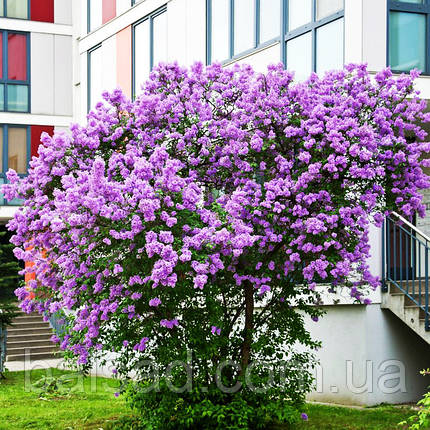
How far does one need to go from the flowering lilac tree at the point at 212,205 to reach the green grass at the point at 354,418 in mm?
696

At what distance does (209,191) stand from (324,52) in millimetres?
4101

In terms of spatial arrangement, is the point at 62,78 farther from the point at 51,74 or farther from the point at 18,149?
the point at 18,149

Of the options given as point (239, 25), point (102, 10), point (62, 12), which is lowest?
point (239, 25)

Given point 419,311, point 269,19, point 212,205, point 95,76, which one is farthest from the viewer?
point 95,76

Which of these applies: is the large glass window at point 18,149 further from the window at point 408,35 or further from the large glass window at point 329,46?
the window at point 408,35

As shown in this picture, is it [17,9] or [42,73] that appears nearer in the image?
[42,73]

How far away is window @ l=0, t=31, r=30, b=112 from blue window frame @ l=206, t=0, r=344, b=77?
474 inches

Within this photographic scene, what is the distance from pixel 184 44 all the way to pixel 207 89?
745 centimetres

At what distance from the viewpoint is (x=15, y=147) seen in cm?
2683

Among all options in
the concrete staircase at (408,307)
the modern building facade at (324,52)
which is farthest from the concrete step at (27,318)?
the concrete staircase at (408,307)

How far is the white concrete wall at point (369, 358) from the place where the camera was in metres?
12.5

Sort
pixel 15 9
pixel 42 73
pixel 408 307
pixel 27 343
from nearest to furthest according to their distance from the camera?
1. pixel 408 307
2. pixel 27 343
3. pixel 42 73
4. pixel 15 9

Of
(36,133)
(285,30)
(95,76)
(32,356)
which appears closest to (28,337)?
(32,356)

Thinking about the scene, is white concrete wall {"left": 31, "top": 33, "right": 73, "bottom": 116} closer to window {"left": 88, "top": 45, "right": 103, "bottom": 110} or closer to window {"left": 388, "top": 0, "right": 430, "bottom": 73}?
window {"left": 88, "top": 45, "right": 103, "bottom": 110}
